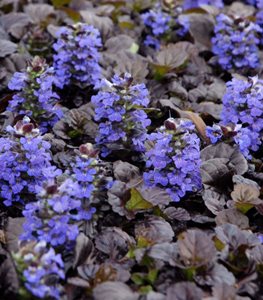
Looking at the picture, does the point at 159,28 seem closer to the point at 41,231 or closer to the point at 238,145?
the point at 238,145

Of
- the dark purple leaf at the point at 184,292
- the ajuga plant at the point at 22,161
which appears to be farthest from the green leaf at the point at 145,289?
the ajuga plant at the point at 22,161

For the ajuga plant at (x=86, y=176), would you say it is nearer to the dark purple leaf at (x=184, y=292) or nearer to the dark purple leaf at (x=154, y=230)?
the dark purple leaf at (x=154, y=230)

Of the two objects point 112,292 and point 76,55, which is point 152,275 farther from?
point 76,55

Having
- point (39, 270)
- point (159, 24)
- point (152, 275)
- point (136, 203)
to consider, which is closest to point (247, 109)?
point (136, 203)

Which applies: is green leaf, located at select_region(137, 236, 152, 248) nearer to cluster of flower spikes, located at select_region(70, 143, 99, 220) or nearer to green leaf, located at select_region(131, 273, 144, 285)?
green leaf, located at select_region(131, 273, 144, 285)

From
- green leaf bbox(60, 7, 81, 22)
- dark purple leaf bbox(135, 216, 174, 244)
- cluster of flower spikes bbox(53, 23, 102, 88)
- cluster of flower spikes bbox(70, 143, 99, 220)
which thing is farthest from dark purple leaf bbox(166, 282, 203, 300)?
green leaf bbox(60, 7, 81, 22)
